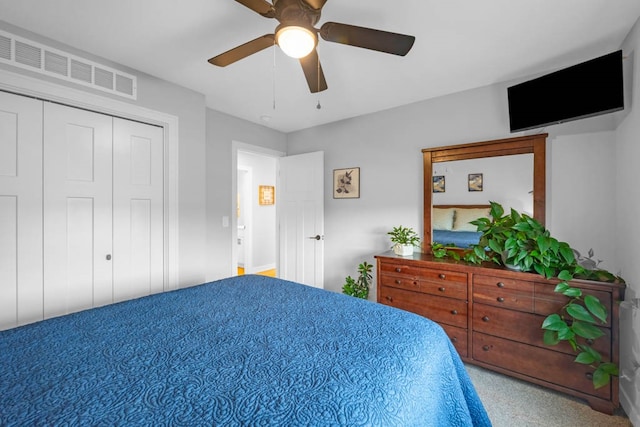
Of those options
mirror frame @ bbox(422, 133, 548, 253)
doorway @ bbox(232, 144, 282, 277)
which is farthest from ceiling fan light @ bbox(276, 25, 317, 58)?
doorway @ bbox(232, 144, 282, 277)

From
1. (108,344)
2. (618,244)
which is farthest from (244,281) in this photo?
(618,244)

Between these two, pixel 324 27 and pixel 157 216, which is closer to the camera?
pixel 324 27

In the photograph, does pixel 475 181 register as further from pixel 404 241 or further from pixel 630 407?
pixel 630 407

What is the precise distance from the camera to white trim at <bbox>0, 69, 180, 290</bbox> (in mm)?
1811

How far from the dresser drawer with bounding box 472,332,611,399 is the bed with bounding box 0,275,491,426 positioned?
40.9 inches

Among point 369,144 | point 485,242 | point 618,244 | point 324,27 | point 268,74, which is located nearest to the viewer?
point 324,27

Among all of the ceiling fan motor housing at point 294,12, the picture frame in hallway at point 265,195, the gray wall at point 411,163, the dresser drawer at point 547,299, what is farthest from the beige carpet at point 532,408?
the picture frame in hallway at point 265,195

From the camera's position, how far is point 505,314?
6.74 ft

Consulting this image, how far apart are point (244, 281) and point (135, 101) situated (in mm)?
A: 1805

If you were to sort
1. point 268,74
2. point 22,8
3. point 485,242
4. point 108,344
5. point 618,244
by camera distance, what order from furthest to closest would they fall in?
point 268,74, point 485,242, point 618,244, point 22,8, point 108,344

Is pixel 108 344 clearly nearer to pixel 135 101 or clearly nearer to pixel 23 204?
pixel 23 204

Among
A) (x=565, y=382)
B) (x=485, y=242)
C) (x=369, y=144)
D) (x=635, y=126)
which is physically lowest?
(x=565, y=382)

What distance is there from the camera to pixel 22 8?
1602 millimetres

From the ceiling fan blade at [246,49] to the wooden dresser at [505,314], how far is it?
2.00 m
